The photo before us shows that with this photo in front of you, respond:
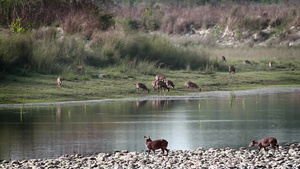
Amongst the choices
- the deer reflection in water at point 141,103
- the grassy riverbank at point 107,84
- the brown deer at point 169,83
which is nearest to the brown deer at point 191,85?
the grassy riverbank at point 107,84

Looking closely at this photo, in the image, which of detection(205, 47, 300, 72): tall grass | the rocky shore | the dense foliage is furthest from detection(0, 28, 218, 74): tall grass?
the rocky shore

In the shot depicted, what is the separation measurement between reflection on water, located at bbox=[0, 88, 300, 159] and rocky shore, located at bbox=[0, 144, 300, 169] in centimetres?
59

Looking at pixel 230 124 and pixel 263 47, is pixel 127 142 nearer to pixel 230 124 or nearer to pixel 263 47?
pixel 230 124

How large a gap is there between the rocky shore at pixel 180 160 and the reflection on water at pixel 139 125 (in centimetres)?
59

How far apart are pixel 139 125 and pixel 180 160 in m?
4.27

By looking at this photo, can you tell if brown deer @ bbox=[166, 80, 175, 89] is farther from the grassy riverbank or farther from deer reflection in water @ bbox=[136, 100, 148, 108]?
deer reflection in water @ bbox=[136, 100, 148, 108]

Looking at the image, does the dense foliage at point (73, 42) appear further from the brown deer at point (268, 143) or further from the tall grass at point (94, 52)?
the brown deer at point (268, 143)

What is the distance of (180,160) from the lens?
34.1 ft

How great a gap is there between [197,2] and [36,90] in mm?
45490

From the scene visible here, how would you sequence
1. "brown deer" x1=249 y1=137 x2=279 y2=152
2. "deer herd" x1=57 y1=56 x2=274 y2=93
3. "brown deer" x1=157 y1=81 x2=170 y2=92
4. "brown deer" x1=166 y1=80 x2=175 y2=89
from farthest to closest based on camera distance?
1. "brown deer" x1=166 y1=80 x2=175 y2=89
2. "brown deer" x1=157 y1=81 x2=170 y2=92
3. "deer herd" x1=57 y1=56 x2=274 y2=93
4. "brown deer" x1=249 y1=137 x2=279 y2=152

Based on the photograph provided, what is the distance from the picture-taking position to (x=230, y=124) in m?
14.8

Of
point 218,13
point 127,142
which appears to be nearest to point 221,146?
point 127,142

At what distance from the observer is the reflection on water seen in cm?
1207

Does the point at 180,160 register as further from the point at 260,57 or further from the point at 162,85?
the point at 260,57
